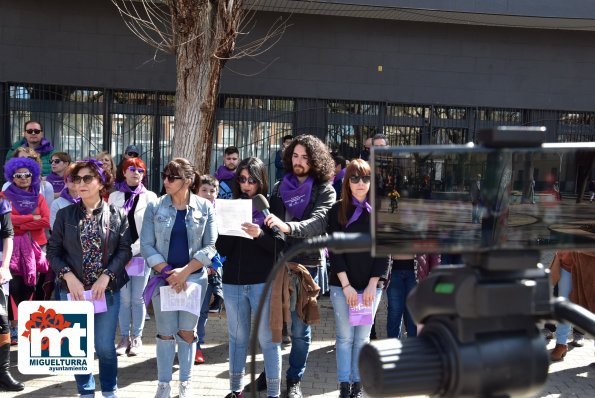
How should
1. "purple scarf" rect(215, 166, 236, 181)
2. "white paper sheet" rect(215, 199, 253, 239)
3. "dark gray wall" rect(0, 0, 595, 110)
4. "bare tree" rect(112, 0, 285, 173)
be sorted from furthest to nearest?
"dark gray wall" rect(0, 0, 595, 110) → "purple scarf" rect(215, 166, 236, 181) → "bare tree" rect(112, 0, 285, 173) → "white paper sheet" rect(215, 199, 253, 239)

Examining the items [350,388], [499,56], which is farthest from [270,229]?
[499,56]

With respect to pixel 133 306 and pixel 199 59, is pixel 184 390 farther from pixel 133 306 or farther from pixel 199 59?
pixel 199 59

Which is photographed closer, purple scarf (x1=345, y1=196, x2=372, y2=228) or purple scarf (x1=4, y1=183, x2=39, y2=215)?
purple scarf (x1=345, y1=196, x2=372, y2=228)

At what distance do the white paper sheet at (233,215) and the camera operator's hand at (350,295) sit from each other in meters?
0.88

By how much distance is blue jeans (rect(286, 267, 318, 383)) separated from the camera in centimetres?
496

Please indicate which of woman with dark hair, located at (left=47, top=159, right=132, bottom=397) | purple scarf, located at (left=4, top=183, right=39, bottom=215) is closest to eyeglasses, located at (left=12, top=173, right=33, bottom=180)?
→ purple scarf, located at (left=4, top=183, right=39, bottom=215)

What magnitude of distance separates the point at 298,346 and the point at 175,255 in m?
1.25

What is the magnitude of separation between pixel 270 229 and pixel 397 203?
3366mm

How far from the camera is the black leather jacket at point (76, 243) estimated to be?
178 inches

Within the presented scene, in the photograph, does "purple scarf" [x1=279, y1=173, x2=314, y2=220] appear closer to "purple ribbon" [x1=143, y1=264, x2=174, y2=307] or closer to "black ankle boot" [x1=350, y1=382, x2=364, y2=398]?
"purple ribbon" [x1=143, y1=264, x2=174, y2=307]

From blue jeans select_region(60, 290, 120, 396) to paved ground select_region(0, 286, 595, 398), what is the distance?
1.67 ft

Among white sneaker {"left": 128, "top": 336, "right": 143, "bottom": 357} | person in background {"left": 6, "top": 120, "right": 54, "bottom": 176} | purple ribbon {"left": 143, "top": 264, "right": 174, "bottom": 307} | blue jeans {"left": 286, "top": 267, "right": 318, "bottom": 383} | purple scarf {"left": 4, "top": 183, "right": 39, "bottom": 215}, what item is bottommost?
white sneaker {"left": 128, "top": 336, "right": 143, "bottom": 357}

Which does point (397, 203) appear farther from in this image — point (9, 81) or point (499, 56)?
point (499, 56)

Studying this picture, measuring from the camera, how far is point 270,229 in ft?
15.6
